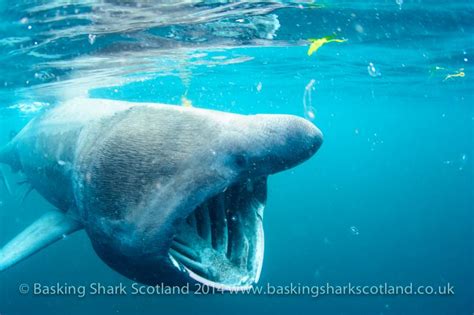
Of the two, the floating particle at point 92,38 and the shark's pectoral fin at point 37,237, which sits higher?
the floating particle at point 92,38

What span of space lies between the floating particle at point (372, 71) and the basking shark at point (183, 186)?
1632 centimetres

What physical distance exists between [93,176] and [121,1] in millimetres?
5294

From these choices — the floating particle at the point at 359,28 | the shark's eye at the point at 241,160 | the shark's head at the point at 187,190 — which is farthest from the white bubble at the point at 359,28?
the shark's eye at the point at 241,160

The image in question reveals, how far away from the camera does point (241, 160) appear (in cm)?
313

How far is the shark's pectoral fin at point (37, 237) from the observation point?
4.66 meters

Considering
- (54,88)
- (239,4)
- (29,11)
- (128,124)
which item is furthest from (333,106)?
(128,124)

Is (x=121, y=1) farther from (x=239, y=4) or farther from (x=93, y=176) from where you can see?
(x=93, y=176)

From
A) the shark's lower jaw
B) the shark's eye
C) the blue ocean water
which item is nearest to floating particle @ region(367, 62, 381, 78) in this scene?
the blue ocean water

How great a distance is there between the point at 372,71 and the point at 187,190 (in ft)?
63.2

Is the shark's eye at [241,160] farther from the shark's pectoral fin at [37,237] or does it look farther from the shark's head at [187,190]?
the shark's pectoral fin at [37,237]

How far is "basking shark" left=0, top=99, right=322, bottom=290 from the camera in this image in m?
3.06

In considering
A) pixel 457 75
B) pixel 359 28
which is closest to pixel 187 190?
pixel 359 28

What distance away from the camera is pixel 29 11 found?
7.73m

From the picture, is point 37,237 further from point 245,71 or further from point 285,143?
point 245,71
